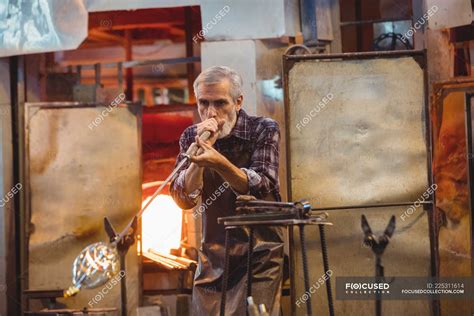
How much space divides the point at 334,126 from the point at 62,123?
140 inches

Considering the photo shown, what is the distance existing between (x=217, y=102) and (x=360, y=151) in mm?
2009

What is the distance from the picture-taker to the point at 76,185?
951cm


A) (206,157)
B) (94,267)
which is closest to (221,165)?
(206,157)

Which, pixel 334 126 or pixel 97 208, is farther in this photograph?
pixel 97 208

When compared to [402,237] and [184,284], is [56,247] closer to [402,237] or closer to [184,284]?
[184,284]

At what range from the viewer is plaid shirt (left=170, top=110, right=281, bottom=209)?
583cm

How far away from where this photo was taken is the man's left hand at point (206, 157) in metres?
5.32

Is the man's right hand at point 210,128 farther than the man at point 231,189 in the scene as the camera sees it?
No

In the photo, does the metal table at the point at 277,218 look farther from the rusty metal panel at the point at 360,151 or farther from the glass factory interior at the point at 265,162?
the rusty metal panel at the point at 360,151

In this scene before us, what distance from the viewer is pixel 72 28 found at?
30.2ft

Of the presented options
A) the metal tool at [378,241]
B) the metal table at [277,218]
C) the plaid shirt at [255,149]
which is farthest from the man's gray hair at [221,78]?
the metal tool at [378,241]

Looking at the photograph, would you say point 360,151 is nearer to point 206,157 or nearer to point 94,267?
point 206,157

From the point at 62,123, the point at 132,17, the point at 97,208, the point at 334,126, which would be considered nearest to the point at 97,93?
the point at 62,123

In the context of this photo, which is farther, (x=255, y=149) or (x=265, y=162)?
(x=255, y=149)
